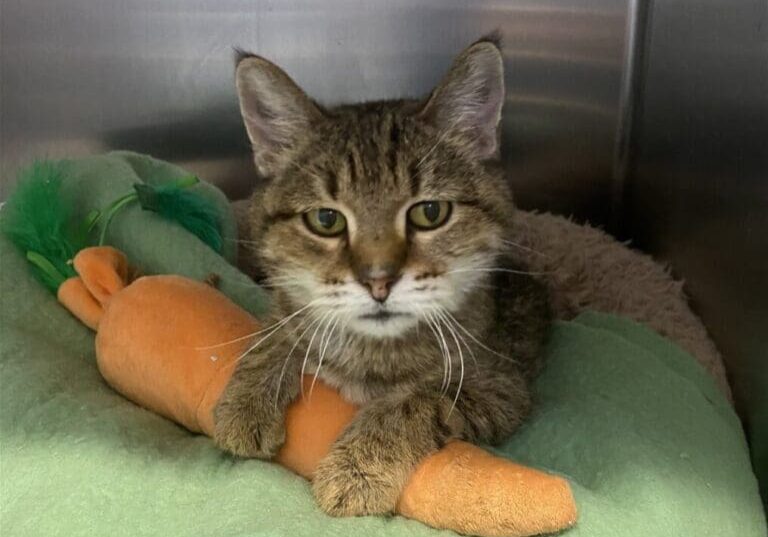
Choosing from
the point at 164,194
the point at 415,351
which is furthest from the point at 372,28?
the point at 415,351

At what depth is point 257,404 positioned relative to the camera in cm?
143

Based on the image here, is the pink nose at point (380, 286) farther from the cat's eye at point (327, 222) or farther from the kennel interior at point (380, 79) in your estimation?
the kennel interior at point (380, 79)

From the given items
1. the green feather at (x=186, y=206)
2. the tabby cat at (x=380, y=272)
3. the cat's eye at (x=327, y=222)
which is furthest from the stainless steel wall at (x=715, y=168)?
the green feather at (x=186, y=206)

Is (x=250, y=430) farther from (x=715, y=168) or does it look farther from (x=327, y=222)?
(x=715, y=168)

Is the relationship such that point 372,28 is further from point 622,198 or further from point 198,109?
point 622,198

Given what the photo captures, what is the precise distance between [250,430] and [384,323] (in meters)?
0.28

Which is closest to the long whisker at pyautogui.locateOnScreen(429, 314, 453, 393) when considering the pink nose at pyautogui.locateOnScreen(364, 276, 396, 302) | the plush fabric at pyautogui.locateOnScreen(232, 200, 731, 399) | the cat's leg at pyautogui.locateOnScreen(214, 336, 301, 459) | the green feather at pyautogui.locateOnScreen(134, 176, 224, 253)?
the pink nose at pyautogui.locateOnScreen(364, 276, 396, 302)

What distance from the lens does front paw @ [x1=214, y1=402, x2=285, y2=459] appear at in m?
1.39

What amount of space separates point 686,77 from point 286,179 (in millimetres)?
1105

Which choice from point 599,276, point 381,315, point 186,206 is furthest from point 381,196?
point 599,276

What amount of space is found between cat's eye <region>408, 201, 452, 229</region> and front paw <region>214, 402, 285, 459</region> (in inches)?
15.7

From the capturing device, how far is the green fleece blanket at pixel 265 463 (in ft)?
4.19

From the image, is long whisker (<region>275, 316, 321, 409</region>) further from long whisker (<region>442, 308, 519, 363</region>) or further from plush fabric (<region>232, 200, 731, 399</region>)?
plush fabric (<region>232, 200, 731, 399</region>)

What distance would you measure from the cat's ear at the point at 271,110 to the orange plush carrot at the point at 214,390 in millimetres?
307
